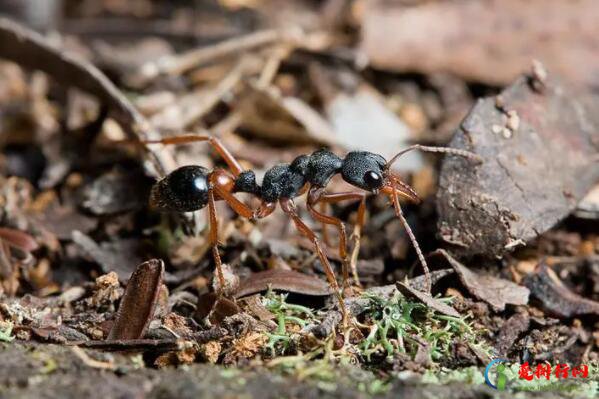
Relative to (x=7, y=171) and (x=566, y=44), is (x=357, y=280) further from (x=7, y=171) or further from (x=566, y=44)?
(x=566, y=44)

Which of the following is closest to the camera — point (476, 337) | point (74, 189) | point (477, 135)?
point (476, 337)

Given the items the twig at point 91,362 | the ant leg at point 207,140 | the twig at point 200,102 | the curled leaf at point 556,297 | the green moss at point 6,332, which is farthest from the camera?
the twig at point 200,102

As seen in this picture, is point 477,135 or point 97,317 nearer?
point 97,317

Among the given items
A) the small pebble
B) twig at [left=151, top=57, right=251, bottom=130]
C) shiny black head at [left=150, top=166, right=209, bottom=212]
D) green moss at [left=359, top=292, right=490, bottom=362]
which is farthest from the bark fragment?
twig at [left=151, top=57, right=251, bottom=130]

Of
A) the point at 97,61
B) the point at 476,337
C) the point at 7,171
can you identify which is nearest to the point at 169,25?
the point at 97,61

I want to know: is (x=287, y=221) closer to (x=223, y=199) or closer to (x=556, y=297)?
(x=223, y=199)

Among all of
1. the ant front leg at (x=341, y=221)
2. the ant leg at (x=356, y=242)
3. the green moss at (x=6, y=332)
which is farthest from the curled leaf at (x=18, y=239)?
the ant leg at (x=356, y=242)

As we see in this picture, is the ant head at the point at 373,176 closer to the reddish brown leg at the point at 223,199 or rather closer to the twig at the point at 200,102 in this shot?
the reddish brown leg at the point at 223,199

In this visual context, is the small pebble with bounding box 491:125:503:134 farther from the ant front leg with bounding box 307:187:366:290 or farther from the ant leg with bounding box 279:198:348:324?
the ant leg with bounding box 279:198:348:324
